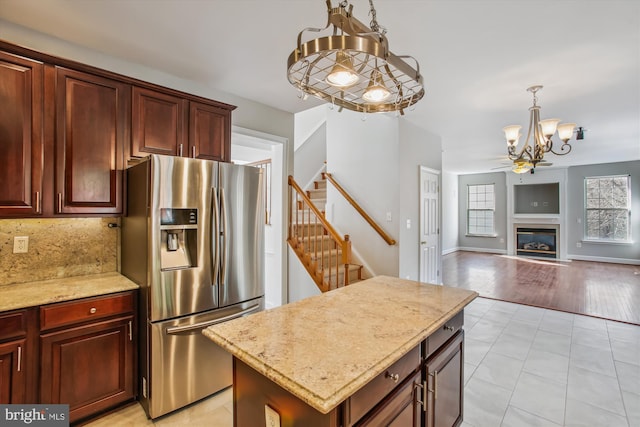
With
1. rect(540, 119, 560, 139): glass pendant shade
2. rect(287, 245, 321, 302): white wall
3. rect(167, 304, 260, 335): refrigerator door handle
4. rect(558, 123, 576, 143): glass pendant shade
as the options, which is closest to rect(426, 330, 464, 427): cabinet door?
rect(167, 304, 260, 335): refrigerator door handle

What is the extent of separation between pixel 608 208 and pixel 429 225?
647 centimetres

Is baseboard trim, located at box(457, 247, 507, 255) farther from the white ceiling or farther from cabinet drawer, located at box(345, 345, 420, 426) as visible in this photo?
cabinet drawer, located at box(345, 345, 420, 426)

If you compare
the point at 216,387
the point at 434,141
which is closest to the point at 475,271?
the point at 434,141

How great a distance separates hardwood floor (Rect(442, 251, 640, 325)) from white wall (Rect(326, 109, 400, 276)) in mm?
2129

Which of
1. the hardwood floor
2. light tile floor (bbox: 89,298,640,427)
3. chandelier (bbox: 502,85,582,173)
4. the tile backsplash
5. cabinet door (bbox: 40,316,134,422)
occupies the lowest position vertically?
light tile floor (bbox: 89,298,640,427)

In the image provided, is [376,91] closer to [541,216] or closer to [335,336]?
[335,336]

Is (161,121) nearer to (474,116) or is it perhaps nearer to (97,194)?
(97,194)

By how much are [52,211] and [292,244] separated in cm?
226

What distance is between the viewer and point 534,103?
3.36m

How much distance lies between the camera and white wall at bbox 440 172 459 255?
9.44 m

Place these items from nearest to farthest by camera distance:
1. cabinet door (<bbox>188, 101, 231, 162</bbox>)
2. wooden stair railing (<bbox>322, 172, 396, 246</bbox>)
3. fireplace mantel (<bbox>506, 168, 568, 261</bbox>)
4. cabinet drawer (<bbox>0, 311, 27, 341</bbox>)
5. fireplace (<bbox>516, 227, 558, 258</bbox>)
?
cabinet drawer (<bbox>0, 311, 27, 341</bbox>)
cabinet door (<bbox>188, 101, 231, 162</bbox>)
wooden stair railing (<bbox>322, 172, 396, 246</bbox>)
fireplace mantel (<bbox>506, 168, 568, 261</bbox>)
fireplace (<bbox>516, 227, 558, 258</bbox>)

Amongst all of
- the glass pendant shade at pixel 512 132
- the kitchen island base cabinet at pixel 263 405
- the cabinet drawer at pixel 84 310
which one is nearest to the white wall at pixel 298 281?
the cabinet drawer at pixel 84 310

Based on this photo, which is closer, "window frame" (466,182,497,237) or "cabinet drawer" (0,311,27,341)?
"cabinet drawer" (0,311,27,341)

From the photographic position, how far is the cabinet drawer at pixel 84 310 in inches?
69.6
